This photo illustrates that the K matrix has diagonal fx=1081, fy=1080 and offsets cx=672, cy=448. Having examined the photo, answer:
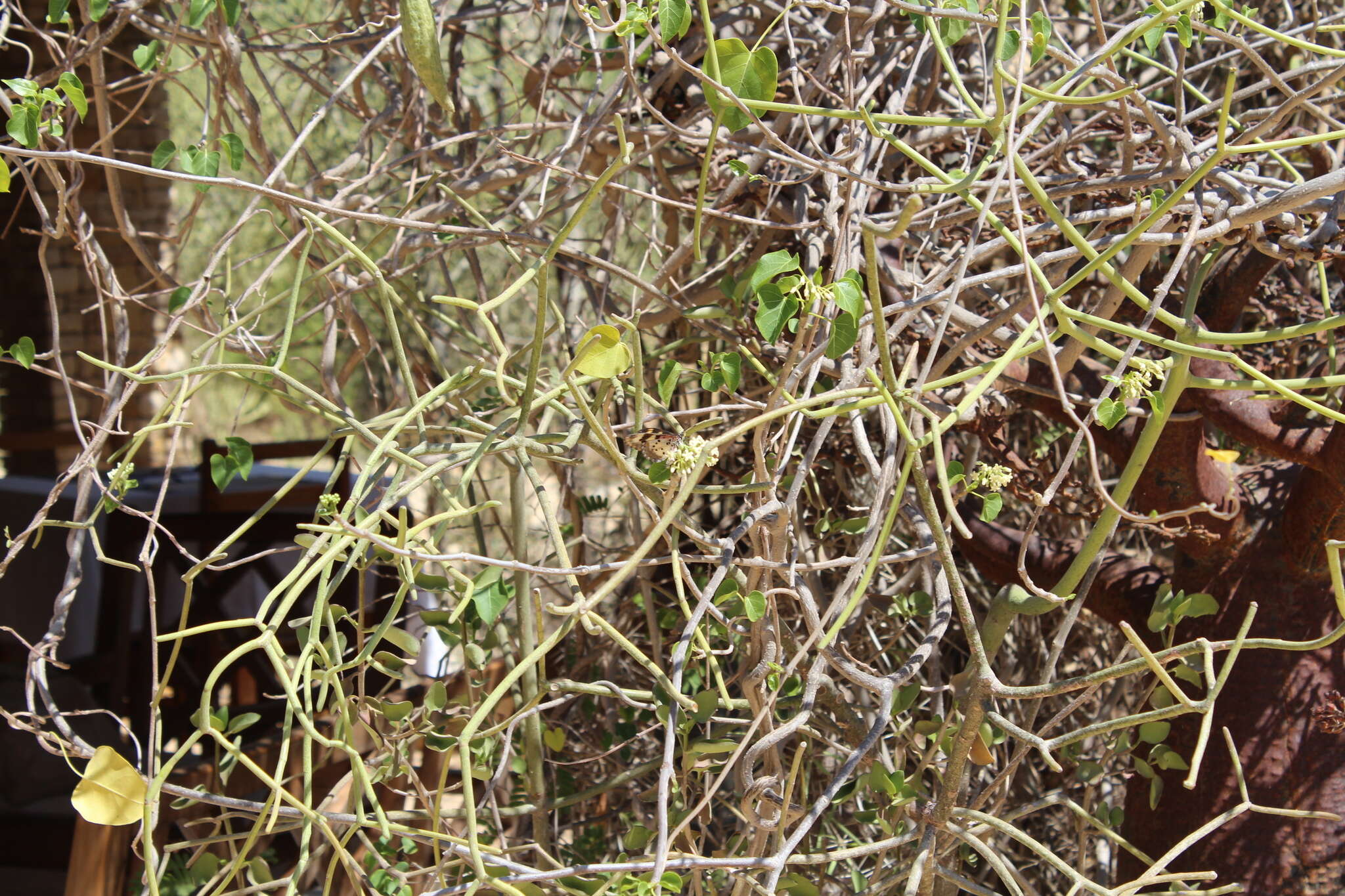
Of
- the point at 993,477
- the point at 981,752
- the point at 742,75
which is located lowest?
the point at 981,752

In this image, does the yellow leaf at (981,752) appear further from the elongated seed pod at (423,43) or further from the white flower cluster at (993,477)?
the elongated seed pod at (423,43)

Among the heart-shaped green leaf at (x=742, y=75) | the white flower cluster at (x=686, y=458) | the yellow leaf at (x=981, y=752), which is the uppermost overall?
the heart-shaped green leaf at (x=742, y=75)

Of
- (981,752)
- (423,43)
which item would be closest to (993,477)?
(981,752)

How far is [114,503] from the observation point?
2.83 ft

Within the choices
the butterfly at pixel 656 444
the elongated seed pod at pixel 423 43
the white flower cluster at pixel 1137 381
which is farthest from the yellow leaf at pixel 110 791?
the white flower cluster at pixel 1137 381

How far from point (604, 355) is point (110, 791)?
0.43 meters

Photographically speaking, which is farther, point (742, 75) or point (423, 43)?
point (423, 43)

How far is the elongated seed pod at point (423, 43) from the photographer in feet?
2.65

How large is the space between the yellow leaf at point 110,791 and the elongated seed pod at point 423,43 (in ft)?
1.69

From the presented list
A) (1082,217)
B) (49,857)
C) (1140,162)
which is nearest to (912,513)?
(1082,217)

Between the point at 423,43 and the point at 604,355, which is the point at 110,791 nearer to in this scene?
the point at 604,355

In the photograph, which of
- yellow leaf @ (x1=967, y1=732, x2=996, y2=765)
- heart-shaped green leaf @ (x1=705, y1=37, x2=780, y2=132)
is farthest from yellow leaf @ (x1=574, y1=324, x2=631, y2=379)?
yellow leaf @ (x1=967, y1=732, x2=996, y2=765)

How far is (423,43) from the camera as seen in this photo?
2.68 ft

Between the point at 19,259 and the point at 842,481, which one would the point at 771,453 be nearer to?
the point at 842,481
